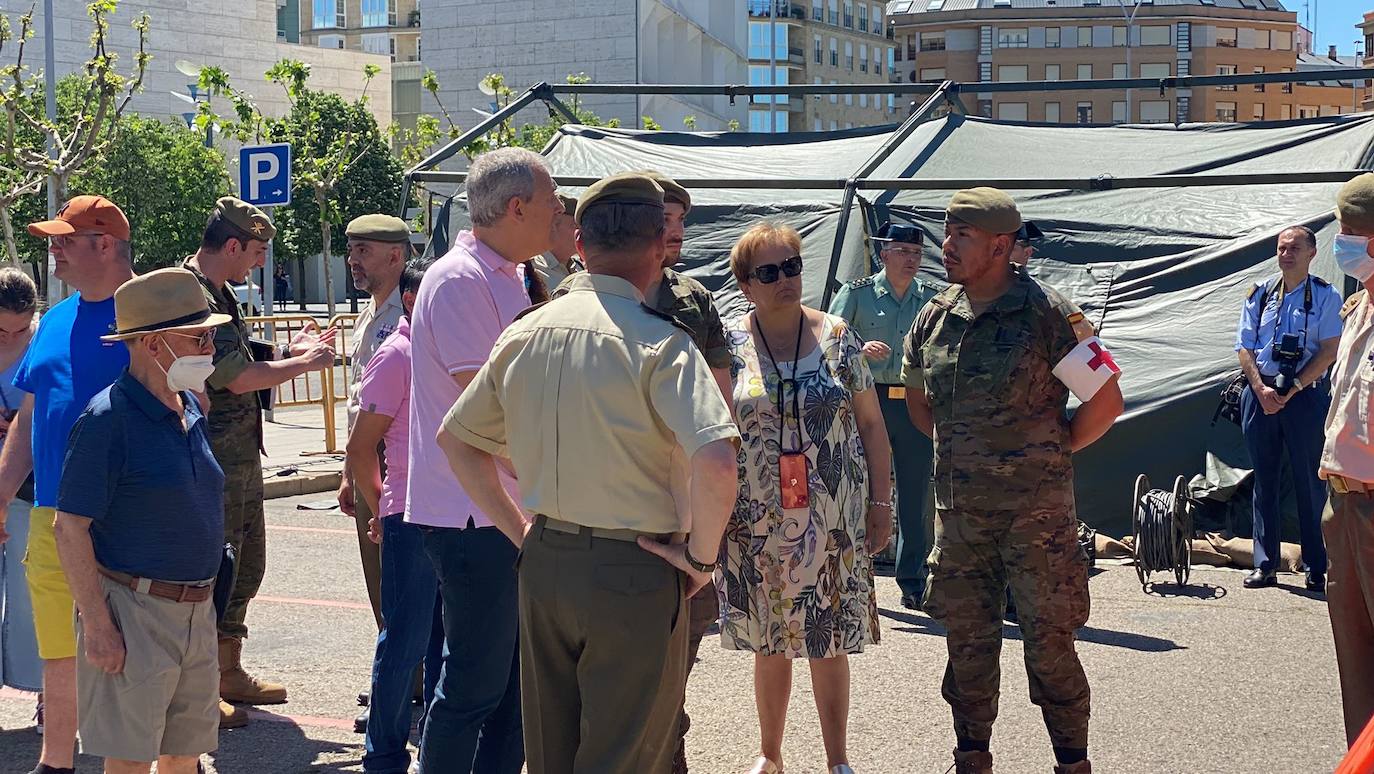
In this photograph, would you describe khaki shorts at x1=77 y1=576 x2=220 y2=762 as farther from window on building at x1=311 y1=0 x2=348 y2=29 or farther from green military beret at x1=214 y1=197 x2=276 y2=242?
window on building at x1=311 y1=0 x2=348 y2=29

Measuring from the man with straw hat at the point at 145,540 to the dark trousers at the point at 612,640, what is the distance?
118cm

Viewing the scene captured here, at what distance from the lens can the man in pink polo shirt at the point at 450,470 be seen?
4.25 m

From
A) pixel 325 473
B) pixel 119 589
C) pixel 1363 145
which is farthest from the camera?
pixel 325 473

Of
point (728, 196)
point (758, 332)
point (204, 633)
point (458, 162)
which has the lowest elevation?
point (204, 633)

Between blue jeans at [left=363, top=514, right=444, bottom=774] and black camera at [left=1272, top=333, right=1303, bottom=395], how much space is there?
5.51 meters

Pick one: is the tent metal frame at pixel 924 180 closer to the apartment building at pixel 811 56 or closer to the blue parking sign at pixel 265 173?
the blue parking sign at pixel 265 173

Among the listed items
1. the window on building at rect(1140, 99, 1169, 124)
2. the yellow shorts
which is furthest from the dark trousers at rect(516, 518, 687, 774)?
the window on building at rect(1140, 99, 1169, 124)

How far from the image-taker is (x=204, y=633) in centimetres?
426

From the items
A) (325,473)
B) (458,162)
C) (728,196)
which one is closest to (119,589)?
(728,196)

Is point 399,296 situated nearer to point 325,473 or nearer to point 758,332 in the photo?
point 758,332

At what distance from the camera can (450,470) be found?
427cm

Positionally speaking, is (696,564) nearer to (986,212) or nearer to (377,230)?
(986,212)

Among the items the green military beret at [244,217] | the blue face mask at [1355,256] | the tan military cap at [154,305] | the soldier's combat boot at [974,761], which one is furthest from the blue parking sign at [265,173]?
the blue face mask at [1355,256]

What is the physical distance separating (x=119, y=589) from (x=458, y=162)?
70684 mm
